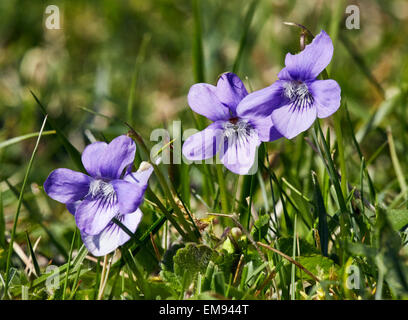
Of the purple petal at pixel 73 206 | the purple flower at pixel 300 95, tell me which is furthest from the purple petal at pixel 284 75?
the purple petal at pixel 73 206

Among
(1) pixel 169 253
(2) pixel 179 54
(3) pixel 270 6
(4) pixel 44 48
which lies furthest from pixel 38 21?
(1) pixel 169 253

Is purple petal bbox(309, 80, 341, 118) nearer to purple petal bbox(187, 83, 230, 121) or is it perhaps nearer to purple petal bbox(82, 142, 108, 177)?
purple petal bbox(187, 83, 230, 121)

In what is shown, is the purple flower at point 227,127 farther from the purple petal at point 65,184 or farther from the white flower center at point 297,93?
the purple petal at point 65,184

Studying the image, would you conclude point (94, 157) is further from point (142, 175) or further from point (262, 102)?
point (262, 102)

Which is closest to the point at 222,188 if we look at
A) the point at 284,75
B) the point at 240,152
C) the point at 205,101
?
the point at 240,152

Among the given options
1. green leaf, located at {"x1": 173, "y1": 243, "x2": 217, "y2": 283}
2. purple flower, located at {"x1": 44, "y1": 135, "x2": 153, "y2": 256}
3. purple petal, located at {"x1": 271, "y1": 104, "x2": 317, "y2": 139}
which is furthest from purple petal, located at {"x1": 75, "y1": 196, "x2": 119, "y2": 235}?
purple petal, located at {"x1": 271, "y1": 104, "x2": 317, "y2": 139}
